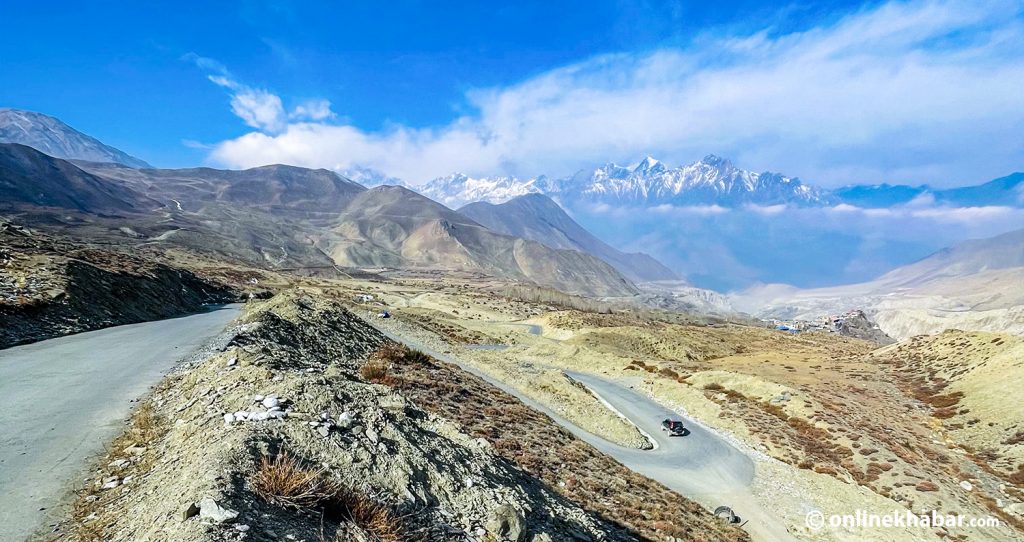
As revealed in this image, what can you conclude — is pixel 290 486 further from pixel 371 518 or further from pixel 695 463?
pixel 695 463

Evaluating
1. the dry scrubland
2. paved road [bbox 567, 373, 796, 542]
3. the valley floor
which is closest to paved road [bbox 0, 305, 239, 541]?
the valley floor

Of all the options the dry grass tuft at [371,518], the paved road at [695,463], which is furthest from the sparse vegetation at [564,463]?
the dry grass tuft at [371,518]

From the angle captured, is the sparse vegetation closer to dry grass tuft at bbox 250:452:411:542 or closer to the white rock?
dry grass tuft at bbox 250:452:411:542

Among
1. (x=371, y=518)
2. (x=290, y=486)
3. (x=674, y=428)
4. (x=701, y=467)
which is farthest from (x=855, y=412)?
(x=290, y=486)

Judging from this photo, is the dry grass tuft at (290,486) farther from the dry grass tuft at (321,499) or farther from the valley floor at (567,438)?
the valley floor at (567,438)

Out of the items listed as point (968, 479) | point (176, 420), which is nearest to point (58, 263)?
point (176, 420)
